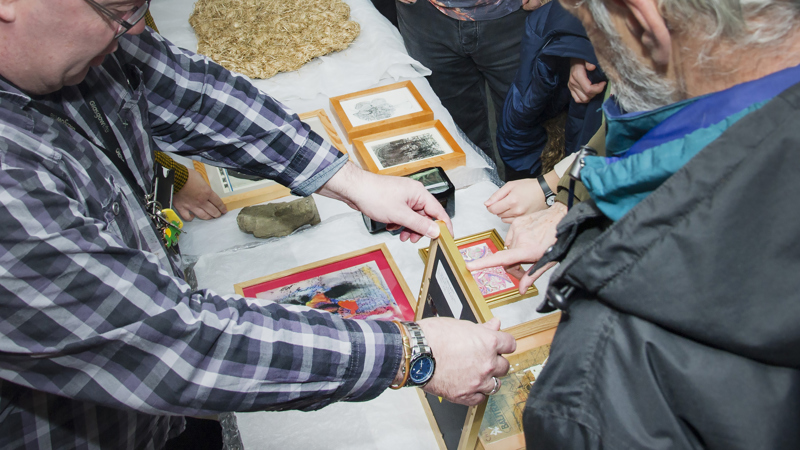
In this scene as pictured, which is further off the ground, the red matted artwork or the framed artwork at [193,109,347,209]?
the red matted artwork

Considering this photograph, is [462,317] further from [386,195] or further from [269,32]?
[269,32]

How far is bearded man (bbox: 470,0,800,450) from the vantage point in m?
0.59

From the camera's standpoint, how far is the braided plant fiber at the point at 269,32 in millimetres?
2293

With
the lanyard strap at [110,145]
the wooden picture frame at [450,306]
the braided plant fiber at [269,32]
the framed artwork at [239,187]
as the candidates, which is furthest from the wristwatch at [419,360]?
the braided plant fiber at [269,32]

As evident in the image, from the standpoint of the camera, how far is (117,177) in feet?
3.50

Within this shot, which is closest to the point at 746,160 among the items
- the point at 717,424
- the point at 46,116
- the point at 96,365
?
the point at 717,424

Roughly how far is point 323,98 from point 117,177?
125cm

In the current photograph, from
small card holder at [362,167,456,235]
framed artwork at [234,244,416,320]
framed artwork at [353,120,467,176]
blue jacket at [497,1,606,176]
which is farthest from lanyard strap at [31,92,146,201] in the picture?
blue jacket at [497,1,606,176]

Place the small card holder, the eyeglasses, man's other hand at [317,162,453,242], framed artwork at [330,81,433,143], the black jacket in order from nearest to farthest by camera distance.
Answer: the black jacket, the eyeglasses, man's other hand at [317,162,453,242], the small card holder, framed artwork at [330,81,433,143]

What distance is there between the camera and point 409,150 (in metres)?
1.83

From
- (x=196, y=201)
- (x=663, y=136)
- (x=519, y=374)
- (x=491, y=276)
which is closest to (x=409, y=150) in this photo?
(x=491, y=276)

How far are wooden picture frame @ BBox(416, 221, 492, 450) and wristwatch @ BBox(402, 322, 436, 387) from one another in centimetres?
11

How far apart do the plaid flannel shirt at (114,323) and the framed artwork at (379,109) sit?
2.69 feet

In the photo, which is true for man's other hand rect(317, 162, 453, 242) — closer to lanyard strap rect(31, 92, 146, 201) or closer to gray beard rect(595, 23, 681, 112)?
lanyard strap rect(31, 92, 146, 201)
